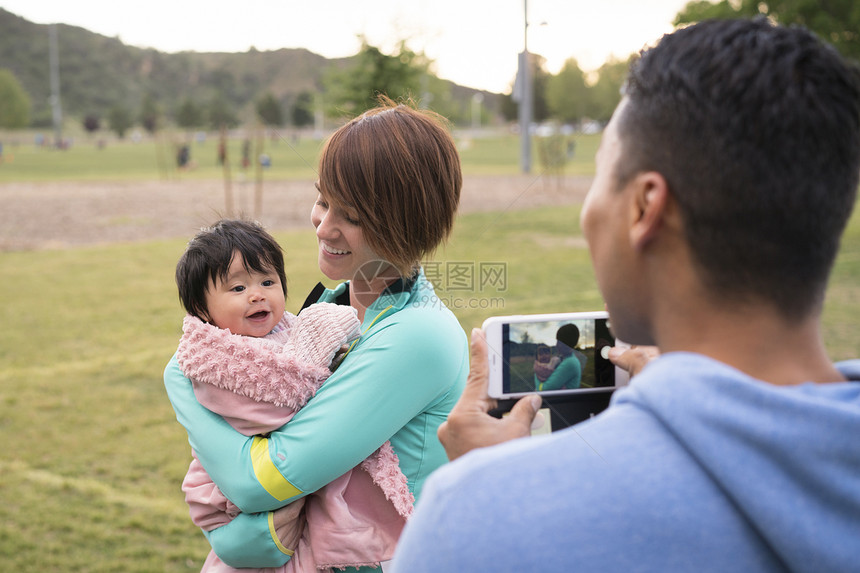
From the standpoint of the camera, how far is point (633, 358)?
3.86 ft

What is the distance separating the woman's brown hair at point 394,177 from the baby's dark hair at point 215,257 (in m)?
0.33

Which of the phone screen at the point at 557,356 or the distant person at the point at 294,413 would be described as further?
the distant person at the point at 294,413

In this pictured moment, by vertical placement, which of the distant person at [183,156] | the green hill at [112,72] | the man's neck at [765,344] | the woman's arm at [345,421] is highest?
the green hill at [112,72]

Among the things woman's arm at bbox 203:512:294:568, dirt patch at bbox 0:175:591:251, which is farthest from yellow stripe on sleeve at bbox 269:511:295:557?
dirt patch at bbox 0:175:591:251

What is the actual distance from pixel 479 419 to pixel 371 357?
510 millimetres

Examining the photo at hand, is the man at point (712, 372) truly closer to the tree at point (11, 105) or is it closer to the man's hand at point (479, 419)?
the man's hand at point (479, 419)

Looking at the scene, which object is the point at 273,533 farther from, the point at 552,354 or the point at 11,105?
the point at 11,105

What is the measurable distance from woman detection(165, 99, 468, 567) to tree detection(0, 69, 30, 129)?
9175 cm

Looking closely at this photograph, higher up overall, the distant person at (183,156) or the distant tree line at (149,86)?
the distant tree line at (149,86)

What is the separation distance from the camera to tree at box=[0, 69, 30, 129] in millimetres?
78000

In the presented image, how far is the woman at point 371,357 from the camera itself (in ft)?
4.51

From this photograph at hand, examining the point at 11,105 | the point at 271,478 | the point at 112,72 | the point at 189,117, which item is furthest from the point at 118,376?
the point at 112,72

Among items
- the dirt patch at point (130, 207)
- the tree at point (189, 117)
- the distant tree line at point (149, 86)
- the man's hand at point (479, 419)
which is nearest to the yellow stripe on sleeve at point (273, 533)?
the man's hand at point (479, 419)

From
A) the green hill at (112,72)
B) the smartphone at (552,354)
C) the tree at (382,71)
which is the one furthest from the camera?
the green hill at (112,72)
